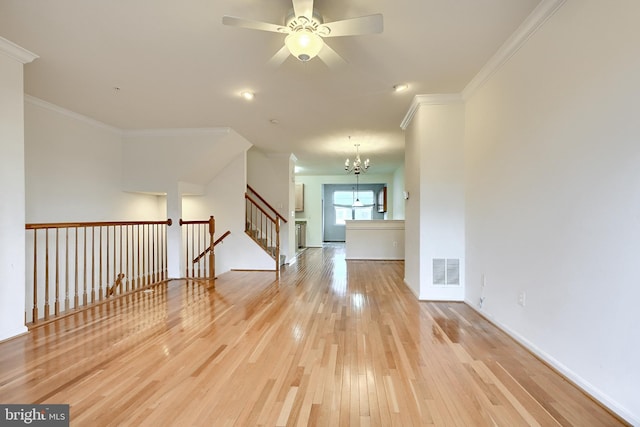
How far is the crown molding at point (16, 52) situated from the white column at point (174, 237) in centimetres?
274

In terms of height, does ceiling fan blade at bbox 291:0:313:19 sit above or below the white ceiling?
below

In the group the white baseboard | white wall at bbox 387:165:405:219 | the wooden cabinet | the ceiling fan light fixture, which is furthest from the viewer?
the wooden cabinet

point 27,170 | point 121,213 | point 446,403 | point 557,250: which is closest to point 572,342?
point 557,250

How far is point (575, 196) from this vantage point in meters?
1.95

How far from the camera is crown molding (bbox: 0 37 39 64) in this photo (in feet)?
8.36

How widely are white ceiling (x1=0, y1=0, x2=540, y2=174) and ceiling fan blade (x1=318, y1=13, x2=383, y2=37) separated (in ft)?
0.99

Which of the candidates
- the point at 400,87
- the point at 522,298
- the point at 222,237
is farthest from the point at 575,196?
the point at 222,237

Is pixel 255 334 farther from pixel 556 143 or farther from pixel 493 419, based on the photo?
pixel 556 143

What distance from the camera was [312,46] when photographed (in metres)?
2.09

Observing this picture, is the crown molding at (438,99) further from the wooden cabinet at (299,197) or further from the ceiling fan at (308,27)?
the wooden cabinet at (299,197)

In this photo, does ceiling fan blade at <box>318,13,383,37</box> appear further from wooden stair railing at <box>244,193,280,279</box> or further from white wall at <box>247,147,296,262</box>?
white wall at <box>247,147,296,262</box>

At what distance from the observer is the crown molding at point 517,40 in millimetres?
2145

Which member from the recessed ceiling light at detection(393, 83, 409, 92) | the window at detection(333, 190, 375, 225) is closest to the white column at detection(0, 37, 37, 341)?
the recessed ceiling light at detection(393, 83, 409, 92)

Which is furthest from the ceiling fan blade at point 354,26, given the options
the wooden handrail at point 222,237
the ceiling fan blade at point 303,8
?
the wooden handrail at point 222,237
